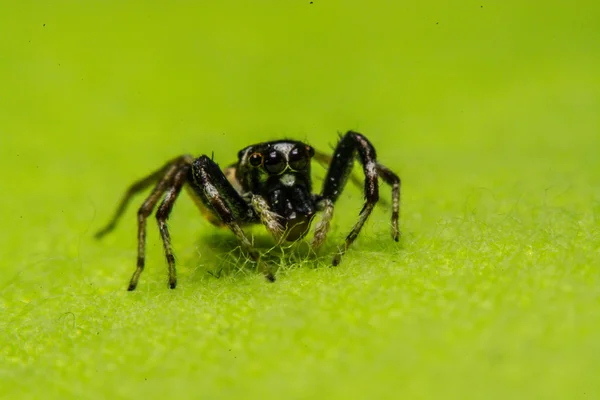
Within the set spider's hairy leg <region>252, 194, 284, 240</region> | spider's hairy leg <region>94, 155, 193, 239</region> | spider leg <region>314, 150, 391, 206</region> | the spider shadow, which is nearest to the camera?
the spider shadow

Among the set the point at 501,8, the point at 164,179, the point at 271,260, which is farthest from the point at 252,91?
the point at 271,260

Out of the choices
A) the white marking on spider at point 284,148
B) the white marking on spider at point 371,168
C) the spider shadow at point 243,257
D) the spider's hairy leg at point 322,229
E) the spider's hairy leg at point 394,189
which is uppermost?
the white marking on spider at point 284,148

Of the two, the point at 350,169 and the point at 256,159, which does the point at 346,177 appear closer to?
the point at 350,169

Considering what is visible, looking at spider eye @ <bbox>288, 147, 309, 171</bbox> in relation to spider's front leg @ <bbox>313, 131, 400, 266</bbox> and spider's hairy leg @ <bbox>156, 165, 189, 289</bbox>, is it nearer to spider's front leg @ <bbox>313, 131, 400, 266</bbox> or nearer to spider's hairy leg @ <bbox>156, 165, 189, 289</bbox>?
spider's front leg @ <bbox>313, 131, 400, 266</bbox>

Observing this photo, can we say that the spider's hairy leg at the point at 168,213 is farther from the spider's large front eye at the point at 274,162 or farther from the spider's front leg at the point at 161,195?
the spider's large front eye at the point at 274,162

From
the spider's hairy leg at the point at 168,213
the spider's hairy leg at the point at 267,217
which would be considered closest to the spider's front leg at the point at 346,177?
the spider's hairy leg at the point at 267,217

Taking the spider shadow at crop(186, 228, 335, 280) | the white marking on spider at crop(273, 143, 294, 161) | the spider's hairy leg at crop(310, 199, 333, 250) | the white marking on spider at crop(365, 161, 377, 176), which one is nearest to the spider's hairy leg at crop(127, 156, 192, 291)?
the spider shadow at crop(186, 228, 335, 280)
